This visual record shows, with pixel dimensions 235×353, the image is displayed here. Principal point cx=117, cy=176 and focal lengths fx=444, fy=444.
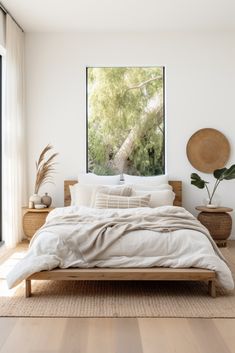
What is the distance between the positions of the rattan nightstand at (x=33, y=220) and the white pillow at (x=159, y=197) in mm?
1295

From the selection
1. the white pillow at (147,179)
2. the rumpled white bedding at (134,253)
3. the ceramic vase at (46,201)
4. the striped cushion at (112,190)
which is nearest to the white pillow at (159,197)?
the striped cushion at (112,190)

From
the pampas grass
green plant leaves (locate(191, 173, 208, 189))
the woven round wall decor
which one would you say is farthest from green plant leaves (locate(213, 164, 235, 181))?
the pampas grass

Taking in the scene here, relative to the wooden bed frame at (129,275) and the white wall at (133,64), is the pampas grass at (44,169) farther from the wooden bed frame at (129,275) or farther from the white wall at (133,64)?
the wooden bed frame at (129,275)

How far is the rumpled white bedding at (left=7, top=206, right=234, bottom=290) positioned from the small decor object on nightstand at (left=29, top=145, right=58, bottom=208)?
2082 mm

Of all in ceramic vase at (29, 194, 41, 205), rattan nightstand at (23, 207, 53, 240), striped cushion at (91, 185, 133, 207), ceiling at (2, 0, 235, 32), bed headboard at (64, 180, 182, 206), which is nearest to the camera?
ceiling at (2, 0, 235, 32)

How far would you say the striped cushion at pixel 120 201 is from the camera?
5395 mm

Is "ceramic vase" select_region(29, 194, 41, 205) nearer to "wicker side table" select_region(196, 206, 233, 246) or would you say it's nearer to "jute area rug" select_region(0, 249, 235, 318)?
"jute area rug" select_region(0, 249, 235, 318)

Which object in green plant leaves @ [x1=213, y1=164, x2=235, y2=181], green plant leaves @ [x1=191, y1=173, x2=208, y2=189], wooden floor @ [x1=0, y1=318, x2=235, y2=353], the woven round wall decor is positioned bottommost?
wooden floor @ [x1=0, y1=318, x2=235, y2=353]

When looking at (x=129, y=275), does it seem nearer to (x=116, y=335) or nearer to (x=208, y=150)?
(x=116, y=335)

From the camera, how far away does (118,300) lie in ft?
12.3

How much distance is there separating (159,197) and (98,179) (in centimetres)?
101

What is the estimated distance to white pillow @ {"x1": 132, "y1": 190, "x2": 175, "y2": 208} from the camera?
567 centimetres

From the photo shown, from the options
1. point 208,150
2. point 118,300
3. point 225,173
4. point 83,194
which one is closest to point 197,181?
point 225,173

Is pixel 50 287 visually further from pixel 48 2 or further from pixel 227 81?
pixel 227 81
